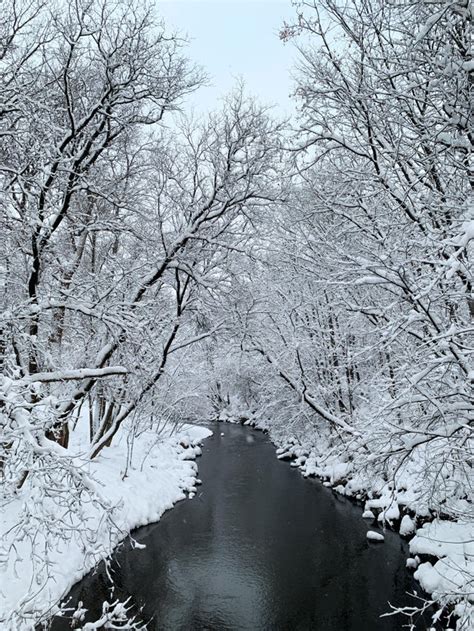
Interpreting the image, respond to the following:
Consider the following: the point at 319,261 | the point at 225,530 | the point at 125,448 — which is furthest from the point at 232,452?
the point at 319,261

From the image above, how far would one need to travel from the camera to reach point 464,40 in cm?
449

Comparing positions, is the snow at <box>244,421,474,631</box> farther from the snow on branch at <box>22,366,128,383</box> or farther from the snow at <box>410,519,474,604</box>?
the snow on branch at <box>22,366,128,383</box>

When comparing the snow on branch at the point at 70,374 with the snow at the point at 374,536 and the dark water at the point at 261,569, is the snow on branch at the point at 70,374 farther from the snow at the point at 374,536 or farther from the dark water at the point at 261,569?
the snow at the point at 374,536

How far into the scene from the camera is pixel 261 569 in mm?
10547

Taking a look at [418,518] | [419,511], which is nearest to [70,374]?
[419,511]

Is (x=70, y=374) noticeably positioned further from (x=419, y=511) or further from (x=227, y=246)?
(x=419, y=511)

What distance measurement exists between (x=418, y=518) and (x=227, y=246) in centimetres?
825

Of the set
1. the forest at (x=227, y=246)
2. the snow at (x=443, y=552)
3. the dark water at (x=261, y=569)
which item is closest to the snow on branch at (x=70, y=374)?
the forest at (x=227, y=246)

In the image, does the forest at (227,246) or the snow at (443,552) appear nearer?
the forest at (227,246)

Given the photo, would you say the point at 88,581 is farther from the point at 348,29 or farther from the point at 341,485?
the point at 348,29

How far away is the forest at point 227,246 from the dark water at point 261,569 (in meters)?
0.92

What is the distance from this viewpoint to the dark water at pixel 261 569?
8758 mm

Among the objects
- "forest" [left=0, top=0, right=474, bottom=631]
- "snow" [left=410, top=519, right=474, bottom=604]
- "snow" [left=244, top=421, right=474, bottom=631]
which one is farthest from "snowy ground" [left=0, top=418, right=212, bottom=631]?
"snow" [left=410, top=519, right=474, bottom=604]

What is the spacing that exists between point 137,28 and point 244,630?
10.3 m
